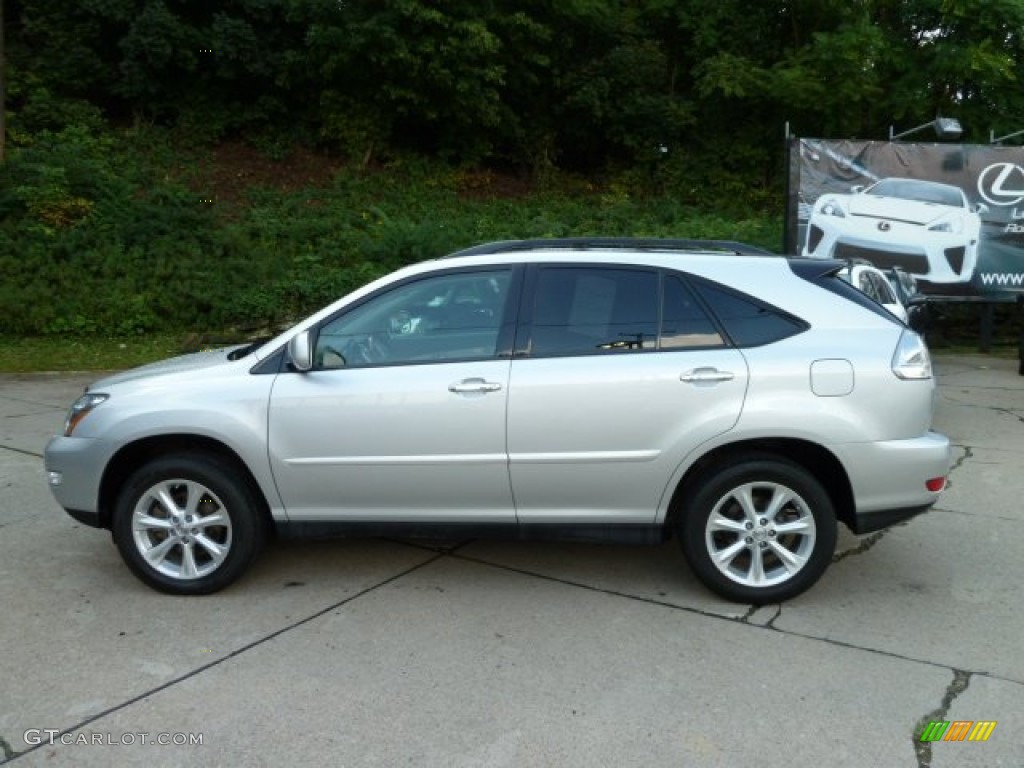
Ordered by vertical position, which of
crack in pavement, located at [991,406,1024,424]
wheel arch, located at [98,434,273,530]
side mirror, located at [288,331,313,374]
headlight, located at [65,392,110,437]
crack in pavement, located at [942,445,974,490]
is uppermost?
side mirror, located at [288,331,313,374]

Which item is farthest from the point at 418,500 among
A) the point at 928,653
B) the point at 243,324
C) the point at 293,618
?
the point at 243,324

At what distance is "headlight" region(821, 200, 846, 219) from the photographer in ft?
46.9

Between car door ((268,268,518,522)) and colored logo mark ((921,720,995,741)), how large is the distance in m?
1.96

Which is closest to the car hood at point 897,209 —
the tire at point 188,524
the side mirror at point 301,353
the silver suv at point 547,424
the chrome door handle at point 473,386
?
the silver suv at point 547,424

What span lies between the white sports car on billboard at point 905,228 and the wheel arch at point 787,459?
10783mm

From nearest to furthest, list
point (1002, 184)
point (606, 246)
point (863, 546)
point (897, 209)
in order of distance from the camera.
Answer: point (606, 246)
point (863, 546)
point (897, 209)
point (1002, 184)

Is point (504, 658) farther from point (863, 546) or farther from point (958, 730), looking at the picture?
point (863, 546)

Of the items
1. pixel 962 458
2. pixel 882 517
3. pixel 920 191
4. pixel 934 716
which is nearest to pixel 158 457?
pixel 882 517

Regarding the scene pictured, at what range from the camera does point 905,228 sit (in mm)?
14188

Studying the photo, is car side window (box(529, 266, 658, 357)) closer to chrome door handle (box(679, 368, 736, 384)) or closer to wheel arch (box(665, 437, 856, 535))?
chrome door handle (box(679, 368, 736, 384))

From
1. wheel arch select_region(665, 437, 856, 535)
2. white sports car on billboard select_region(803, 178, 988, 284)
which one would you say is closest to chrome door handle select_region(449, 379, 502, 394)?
wheel arch select_region(665, 437, 856, 535)

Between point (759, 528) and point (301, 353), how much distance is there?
7.54 feet

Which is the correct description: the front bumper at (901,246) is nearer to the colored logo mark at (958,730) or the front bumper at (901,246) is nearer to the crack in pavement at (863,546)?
the crack in pavement at (863,546)

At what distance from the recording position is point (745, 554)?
4293 millimetres
